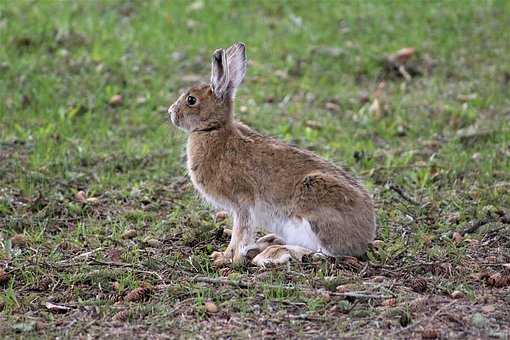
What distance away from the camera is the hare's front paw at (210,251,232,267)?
6410 millimetres

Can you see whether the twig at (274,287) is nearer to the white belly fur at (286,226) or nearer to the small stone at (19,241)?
the white belly fur at (286,226)

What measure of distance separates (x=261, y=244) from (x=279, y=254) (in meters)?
0.47

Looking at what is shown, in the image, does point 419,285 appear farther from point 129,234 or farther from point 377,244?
point 129,234

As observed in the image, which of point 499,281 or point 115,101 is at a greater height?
point 115,101

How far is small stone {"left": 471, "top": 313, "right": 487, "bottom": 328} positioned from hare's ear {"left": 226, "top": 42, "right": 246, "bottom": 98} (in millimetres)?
2565

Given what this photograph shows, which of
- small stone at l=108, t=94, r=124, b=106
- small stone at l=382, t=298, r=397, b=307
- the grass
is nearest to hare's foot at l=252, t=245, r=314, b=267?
the grass

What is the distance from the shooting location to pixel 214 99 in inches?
275

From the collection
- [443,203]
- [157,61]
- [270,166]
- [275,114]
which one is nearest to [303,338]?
[270,166]

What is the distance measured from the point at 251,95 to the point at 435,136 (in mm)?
2214

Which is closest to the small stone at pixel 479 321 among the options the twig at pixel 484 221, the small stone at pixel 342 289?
the small stone at pixel 342 289

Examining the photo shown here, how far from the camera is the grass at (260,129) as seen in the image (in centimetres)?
560

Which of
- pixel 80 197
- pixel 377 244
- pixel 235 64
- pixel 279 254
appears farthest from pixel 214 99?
pixel 80 197

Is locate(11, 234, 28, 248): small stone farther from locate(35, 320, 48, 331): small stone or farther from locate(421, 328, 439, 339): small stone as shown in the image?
locate(421, 328, 439, 339): small stone

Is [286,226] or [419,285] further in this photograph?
[286,226]
